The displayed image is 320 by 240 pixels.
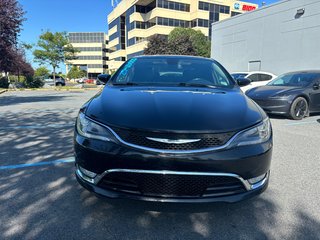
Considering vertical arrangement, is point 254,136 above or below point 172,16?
below

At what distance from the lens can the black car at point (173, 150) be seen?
2.05 m

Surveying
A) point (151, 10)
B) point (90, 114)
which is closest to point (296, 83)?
point (90, 114)

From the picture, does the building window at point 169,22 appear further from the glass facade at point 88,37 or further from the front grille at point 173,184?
the glass facade at point 88,37

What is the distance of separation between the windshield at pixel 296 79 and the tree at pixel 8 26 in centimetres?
1207

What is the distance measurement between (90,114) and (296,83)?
301 inches

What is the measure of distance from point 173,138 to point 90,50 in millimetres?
93880

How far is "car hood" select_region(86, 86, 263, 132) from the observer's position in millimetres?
2150

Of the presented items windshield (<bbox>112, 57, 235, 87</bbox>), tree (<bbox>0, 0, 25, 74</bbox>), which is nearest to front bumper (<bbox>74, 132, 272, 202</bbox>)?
windshield (<bbox>112, 57, 235, 87</bbox>)

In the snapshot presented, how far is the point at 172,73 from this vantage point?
373 cm

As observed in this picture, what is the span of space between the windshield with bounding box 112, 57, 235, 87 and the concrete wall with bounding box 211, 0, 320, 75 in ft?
45.7

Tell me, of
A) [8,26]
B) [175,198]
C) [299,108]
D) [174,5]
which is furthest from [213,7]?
[175,198]

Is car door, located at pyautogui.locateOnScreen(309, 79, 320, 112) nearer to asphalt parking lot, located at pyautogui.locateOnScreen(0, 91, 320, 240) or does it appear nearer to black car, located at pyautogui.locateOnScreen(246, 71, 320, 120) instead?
black car, located at pyautogui.locateOnScreen(246, 71, 320, 120)

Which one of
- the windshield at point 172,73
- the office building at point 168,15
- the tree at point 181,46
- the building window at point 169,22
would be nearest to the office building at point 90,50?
the office building at point 168,15

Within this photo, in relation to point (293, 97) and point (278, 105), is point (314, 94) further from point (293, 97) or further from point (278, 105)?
point (278, 105)
